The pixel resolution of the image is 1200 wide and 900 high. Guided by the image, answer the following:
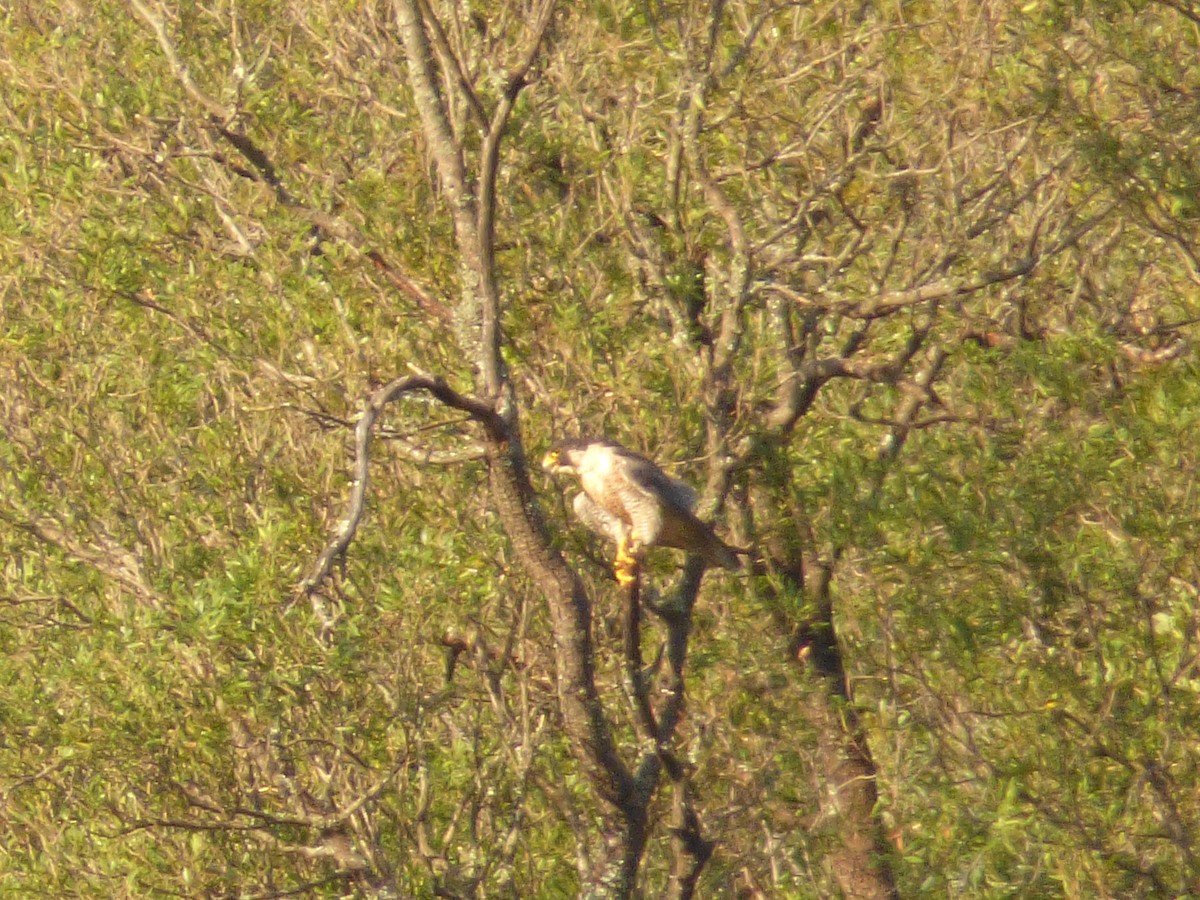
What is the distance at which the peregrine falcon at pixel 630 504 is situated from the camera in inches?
298

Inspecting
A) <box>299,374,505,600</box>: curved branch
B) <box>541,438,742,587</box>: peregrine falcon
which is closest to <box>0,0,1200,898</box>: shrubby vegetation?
<box>541,438,742,587</box>: peregrine falcon

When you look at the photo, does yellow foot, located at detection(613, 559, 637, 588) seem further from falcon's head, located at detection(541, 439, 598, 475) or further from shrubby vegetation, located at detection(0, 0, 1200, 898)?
falcon's head, located at detection(541, 439, 598, 475)

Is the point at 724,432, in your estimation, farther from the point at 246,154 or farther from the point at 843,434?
the point at 246,154

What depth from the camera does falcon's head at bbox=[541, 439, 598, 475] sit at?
7887mm

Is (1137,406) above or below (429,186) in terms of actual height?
below

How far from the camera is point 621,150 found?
8.62m

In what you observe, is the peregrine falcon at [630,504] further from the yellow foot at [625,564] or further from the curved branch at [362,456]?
the curved branch at [362,456]

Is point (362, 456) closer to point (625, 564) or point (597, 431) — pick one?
point (625, 564)

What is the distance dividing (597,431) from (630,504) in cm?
113

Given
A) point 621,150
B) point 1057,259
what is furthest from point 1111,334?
point 621,150

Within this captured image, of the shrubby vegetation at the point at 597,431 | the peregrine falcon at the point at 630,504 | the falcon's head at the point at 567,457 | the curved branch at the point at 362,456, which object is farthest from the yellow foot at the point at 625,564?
the curved branch at the point at 362,456

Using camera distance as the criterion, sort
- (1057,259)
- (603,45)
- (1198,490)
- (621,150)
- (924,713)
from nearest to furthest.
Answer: (1198,490) → (924,713) → (621,150) → (603,45) → (1057,259)

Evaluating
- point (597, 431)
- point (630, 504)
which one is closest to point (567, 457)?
point (630, 504)

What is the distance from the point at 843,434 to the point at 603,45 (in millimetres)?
2422
